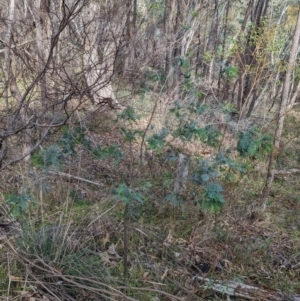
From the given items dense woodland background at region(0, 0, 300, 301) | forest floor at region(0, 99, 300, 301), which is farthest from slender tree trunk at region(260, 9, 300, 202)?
forest floor at region(0, 99, 300, 301)

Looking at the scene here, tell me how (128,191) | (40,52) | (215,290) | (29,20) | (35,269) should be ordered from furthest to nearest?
(29,20) < (40,52) < (215,290) < (35,269) < (128,191)

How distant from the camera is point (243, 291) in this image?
284 centimetres

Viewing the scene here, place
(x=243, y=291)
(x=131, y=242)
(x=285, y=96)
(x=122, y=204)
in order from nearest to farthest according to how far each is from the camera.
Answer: (x=243, y=291)
(x=131, y=242)
(x=122, y=204)
(x=285, y=96)

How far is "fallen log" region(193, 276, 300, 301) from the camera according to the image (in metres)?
2.80

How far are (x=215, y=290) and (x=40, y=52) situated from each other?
9.99 ft

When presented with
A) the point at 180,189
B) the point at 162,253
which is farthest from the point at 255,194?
the point at 162,253

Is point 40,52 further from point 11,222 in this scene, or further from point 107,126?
point 107,126

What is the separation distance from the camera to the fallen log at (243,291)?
2.80 meters

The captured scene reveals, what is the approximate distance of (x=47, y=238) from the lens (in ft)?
8.79

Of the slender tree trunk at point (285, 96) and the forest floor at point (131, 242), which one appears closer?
the forest floor at point (131, 242)

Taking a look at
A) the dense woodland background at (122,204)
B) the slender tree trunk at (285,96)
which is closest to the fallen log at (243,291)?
the dense woodland background at (122,204)

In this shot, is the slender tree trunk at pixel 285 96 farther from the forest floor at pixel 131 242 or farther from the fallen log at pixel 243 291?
the fallen log at pixel 243 291

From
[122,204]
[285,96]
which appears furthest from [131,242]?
[285,96]

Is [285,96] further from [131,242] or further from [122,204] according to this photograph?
[131,242]
